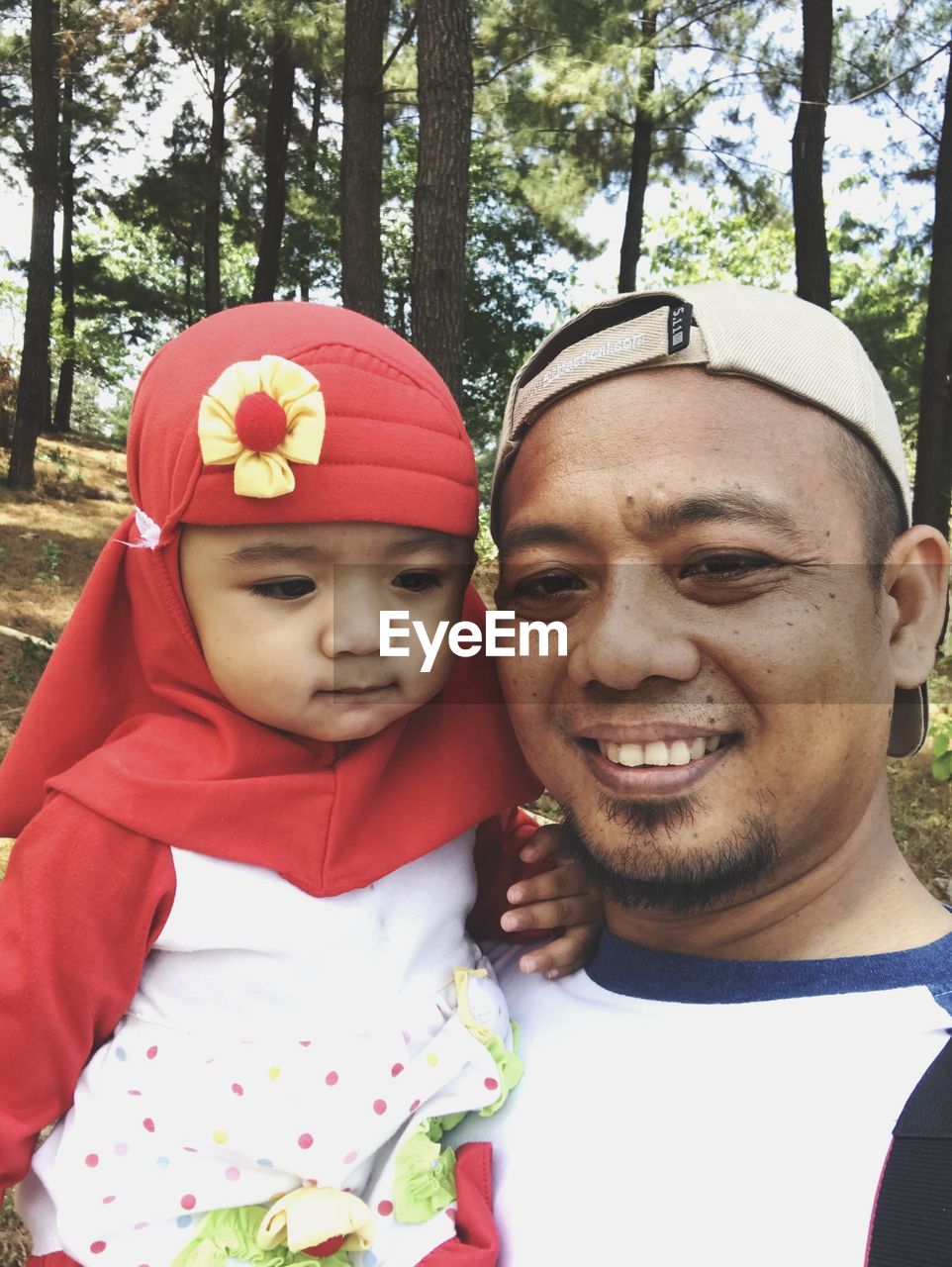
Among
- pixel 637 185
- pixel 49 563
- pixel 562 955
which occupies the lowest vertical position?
pixel 562 955

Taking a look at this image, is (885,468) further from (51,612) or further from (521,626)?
(51,612)

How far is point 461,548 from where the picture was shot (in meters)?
1.95

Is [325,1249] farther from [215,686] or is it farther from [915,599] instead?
[915,599]

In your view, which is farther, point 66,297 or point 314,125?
point 66,297

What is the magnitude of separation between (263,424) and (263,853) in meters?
0.67

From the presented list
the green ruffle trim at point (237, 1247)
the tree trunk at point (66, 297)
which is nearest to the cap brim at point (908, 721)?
the green ruffle trim at point (237, 1247)

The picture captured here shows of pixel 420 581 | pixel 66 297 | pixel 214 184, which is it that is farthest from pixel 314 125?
pixel 420 581

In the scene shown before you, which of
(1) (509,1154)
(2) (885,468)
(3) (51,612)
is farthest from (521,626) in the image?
(3) (51,612)

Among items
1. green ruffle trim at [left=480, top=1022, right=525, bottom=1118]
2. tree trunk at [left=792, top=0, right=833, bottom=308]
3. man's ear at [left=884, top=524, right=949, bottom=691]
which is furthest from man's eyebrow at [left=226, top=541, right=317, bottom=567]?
tree trunk at [left=792, top=0, right=833, bottom=308]

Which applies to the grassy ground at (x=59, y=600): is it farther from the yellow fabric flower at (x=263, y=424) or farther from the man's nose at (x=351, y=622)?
the yellow fabric flower at (x=263, y=424)

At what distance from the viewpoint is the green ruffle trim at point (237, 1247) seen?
5.14ft

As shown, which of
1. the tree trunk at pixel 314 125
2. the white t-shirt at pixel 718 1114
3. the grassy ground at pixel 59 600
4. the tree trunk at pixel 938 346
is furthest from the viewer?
the tree trunk at pixel 314 125

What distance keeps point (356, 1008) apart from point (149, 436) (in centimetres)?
104

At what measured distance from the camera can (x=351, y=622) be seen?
68.3 inches
